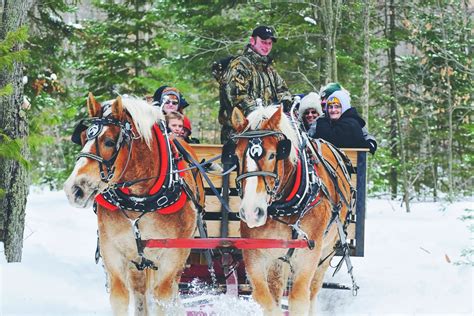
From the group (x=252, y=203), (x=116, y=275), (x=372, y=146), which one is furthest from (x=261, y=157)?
(x=372, y=146)

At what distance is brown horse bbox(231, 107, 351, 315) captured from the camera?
15.6 ft

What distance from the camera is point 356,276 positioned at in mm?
10172

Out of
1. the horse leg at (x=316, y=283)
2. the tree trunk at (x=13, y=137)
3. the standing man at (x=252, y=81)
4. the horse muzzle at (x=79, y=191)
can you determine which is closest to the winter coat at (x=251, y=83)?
the standing man at (x=252, y=81)

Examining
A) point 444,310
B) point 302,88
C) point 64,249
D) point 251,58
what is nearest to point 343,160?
point 251,58

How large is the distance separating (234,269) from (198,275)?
618 mm

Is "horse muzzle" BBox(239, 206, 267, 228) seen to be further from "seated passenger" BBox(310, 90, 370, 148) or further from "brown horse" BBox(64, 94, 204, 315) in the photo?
"seated passenger" BBox(310, 90, 370, 148)

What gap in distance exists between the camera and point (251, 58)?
22.9 feet

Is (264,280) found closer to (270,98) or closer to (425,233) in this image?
(270,98)

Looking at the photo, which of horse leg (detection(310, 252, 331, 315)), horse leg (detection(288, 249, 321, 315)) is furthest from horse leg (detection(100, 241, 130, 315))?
horse leg (detection(310, 252, 331, 315))

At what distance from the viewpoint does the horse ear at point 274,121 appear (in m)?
5.03

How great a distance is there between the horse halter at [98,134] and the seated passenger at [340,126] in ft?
9.38

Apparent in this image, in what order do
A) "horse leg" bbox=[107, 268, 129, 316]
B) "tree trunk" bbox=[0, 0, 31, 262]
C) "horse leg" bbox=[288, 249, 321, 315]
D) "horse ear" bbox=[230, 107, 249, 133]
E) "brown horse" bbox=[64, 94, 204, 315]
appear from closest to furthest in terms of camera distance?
"brown horse" bbox=[64, 94, 204, 315]
"horse ear" bbox=[230, 107, 249, 133]
"horse leg" bbox=[288, 249, 321, 315]
"horse leg" bbox=[107, 268, 129, 316]
"tree trunk" bbox=[0, 0, 31, 262]

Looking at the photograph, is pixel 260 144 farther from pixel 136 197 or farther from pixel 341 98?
pixel 341 98

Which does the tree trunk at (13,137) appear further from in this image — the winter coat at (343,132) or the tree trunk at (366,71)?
the tree trunk at (366,71)
